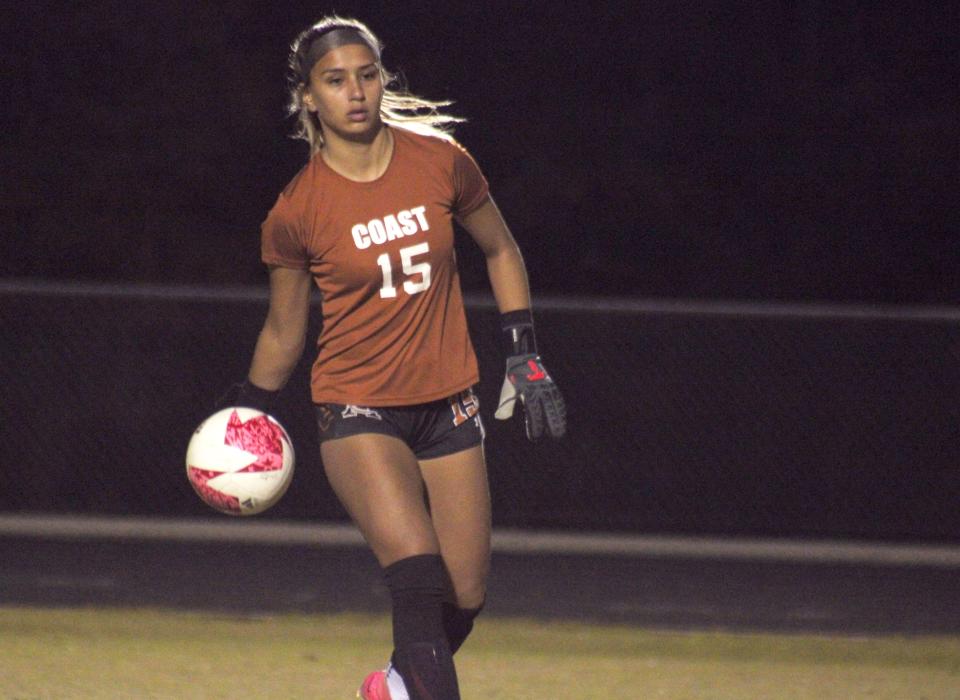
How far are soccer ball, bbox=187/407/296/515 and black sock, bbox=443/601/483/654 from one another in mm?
586

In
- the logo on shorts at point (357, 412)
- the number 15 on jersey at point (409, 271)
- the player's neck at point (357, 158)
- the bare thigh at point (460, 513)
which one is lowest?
the bare thigh at point (460, 513)

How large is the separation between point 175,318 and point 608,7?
566cm

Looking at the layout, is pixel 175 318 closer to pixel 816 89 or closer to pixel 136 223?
pixel 136 223

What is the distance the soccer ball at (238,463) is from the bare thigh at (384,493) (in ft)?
0.91

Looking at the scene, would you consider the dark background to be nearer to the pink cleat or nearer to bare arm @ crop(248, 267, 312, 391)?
bare arm @ crop(248, 267, 312, 391)

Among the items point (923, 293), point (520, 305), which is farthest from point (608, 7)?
point (520, 305)

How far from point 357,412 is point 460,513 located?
404mm

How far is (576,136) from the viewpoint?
42.2ft

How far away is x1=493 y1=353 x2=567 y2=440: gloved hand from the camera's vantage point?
15.2 feet

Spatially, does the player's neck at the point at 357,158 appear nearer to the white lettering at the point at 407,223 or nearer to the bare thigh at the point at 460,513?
the white lettering at the point at 407,223

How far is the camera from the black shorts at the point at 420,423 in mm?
4469

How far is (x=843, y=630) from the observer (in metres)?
7.41

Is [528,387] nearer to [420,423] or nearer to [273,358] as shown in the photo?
[420,423]

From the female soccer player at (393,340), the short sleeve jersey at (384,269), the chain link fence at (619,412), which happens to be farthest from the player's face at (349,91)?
the chain link fence at (619,412)
